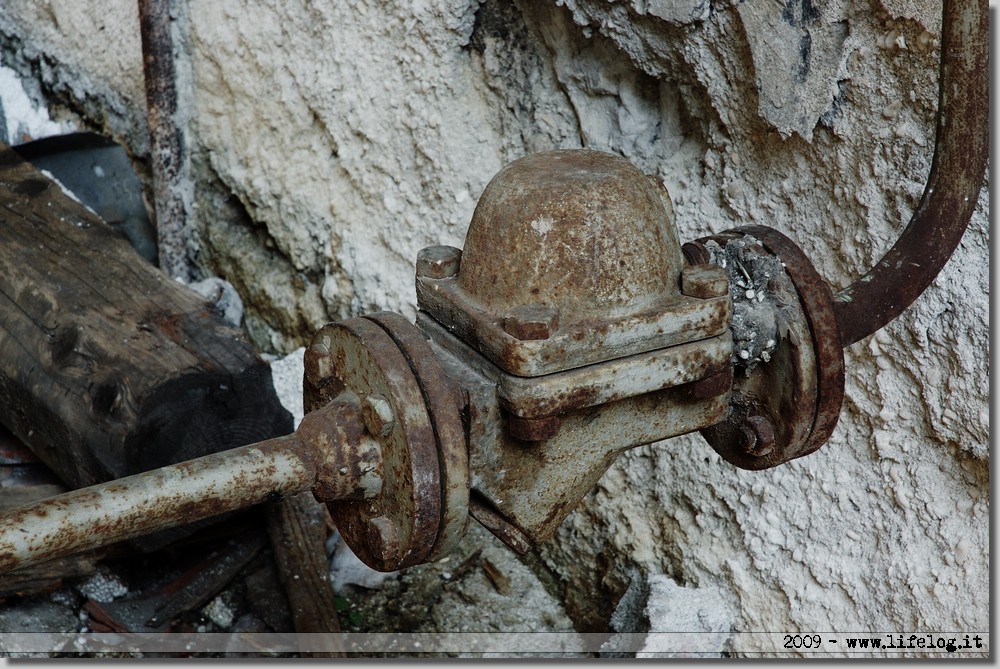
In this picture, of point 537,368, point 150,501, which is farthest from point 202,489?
point 537,368

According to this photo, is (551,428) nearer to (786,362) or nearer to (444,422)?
(444,422)

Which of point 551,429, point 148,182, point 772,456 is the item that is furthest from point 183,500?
point 148,182

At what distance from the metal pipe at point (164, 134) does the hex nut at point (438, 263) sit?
1.67 metres

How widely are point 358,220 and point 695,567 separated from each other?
3.48ft

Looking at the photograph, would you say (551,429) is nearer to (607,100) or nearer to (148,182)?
(607,100)

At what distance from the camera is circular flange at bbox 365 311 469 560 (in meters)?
0.95

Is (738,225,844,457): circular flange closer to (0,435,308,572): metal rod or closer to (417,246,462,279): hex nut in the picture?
(417,246,462,279): hex nut

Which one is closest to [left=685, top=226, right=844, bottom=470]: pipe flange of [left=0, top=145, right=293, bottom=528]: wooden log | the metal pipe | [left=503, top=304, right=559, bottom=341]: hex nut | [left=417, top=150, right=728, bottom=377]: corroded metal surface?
[left=417, top=150, right=728, bottom=377]: corroded metal surface

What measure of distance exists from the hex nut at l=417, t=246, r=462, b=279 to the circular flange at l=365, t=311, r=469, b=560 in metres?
0.12

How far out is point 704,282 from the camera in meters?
1.02

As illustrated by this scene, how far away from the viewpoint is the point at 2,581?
1790 mm

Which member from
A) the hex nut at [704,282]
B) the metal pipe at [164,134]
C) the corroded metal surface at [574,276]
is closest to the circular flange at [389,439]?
the corroded metal surface at [574,276]

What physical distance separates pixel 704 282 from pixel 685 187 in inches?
27.9

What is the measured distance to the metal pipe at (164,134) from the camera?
2.45m
